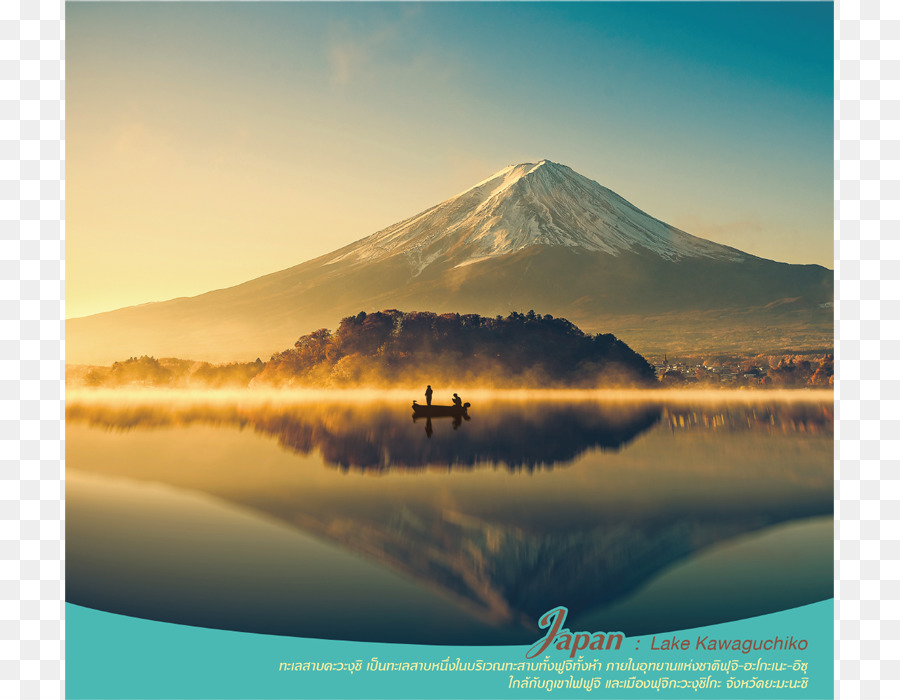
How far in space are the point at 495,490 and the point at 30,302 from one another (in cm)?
532

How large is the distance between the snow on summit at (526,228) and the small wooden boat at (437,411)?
57.7 metres

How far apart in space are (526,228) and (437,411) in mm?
74429

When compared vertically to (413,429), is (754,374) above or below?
above

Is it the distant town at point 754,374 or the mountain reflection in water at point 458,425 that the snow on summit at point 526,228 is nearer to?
the distant town at point 754,374

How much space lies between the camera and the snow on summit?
76.4 metres

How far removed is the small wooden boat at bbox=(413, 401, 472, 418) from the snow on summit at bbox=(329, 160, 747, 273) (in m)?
57.7

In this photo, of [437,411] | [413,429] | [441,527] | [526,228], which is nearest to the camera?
[441,527]

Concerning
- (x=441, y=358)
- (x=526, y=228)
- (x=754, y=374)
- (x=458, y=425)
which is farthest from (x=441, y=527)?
(x=526, y=228)

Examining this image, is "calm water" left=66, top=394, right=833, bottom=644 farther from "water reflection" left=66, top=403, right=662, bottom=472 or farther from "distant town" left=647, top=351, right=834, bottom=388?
"distant town" left=647, top=351, right=834, bottom=388

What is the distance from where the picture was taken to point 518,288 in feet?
235

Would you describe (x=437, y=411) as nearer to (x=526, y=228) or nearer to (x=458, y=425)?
(x=458, y=425)

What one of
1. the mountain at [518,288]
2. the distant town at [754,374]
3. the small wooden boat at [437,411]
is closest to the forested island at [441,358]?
the distant town at [754,374]

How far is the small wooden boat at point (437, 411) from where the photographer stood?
12727mm

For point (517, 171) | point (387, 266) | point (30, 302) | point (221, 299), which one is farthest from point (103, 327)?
point (30, 302)
